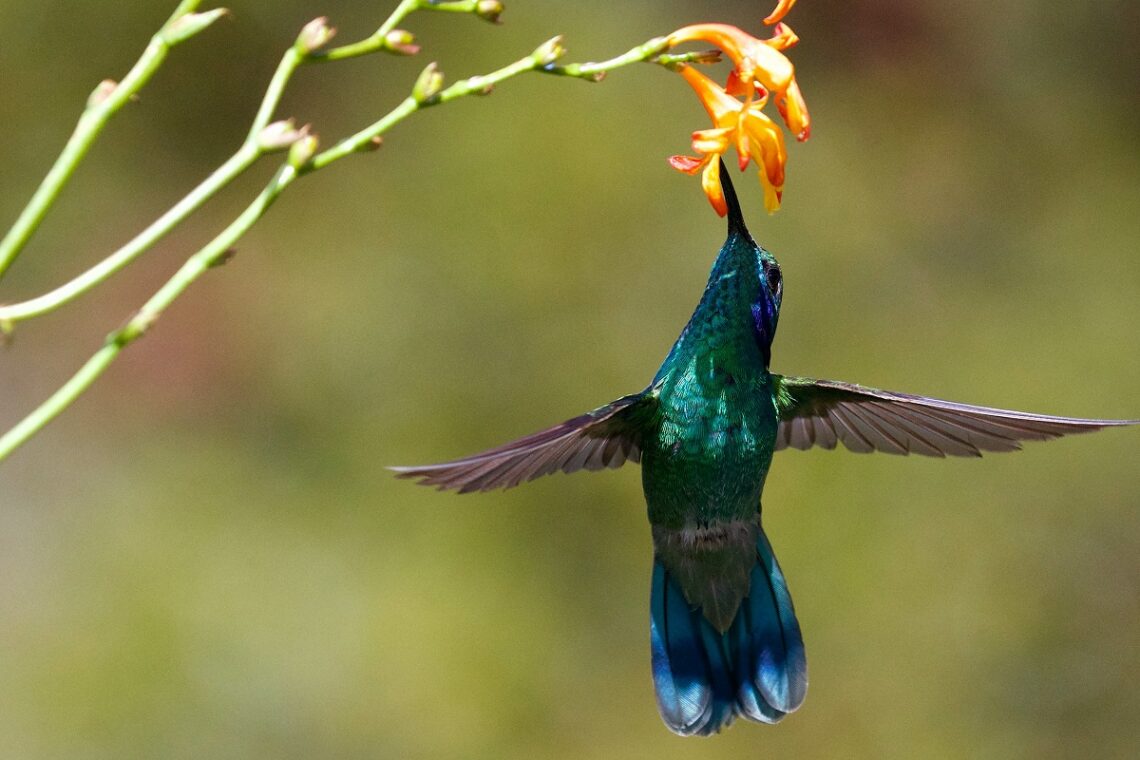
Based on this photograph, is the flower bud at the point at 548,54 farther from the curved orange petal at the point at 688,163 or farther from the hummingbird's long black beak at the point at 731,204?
the hummingbird's long black beak at the point at 731,204

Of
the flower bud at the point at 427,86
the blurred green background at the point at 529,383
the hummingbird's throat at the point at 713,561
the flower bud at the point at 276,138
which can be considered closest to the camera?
the flower bud at the point at 276,138

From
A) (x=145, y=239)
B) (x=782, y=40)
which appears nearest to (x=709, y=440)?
(x=782, y=40)

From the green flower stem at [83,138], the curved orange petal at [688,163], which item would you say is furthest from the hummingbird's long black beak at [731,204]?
the green flower stem at [83,138]

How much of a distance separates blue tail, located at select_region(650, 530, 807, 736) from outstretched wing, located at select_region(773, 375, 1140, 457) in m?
0.29

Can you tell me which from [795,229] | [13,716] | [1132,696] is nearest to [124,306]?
[13,716]

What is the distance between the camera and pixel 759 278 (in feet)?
7.31

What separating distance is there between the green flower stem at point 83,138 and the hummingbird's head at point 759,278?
105 centimetres

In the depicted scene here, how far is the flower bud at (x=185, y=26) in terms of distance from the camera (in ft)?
4.15

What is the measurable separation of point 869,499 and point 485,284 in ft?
5.84

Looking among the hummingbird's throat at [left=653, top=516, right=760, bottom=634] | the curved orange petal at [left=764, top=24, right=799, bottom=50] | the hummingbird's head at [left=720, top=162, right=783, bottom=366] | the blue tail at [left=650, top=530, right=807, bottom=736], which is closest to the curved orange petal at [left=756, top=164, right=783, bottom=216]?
the curved orange petal at [left=764, top=24, right=799, bottom=50]

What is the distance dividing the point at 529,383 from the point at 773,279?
288 cm

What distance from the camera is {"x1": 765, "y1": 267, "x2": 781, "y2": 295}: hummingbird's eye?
2258 millimetres

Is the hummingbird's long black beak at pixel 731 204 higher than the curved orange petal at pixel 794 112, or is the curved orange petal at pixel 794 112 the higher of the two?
the curved orange petal at pixel 794 112

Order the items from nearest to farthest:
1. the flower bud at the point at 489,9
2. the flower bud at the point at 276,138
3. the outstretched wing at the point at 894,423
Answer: the flower bud at the point at 276,138
the flower bud at the point at 489,9
the outstretched wing at the point at 894,423
